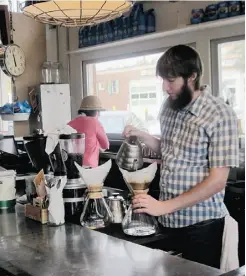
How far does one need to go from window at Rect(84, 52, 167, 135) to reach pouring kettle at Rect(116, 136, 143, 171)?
309 cm

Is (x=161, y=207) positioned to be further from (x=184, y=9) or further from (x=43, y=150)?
(x=184, y=9)

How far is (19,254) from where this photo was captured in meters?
1.66

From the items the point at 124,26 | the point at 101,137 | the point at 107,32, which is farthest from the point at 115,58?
the point at 101,137

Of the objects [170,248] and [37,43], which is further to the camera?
[37,43]

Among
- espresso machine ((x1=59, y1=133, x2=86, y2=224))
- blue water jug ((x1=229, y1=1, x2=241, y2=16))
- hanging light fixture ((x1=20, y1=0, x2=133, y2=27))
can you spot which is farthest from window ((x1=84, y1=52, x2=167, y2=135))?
espresso machine ((x1=59, y1=133, x2=86, y2=224))

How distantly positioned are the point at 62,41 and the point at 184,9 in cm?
239

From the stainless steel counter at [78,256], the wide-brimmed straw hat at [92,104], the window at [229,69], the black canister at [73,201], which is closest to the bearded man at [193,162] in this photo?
the stainless steel counter at [78,256]

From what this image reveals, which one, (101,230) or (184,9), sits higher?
(184,9)

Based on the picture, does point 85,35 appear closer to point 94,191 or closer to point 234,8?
point 234,8

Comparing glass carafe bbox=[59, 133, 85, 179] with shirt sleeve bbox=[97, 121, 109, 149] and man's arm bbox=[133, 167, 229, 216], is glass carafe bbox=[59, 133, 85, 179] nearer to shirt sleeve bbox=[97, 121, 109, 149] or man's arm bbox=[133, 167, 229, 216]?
man's arm bbox=[133, 167, 229, 216]

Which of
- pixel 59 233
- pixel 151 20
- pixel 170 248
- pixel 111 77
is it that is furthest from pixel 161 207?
pixel 111 77

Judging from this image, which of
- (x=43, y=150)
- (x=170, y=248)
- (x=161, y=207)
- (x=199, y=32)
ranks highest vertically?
(x=199, y=32)

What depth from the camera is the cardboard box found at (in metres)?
2.11

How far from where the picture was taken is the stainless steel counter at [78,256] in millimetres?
1450
